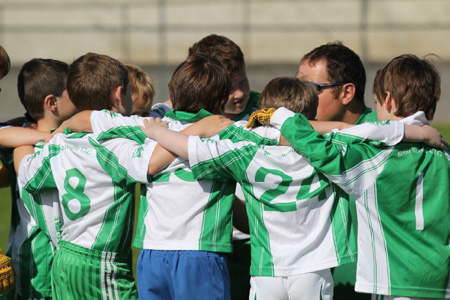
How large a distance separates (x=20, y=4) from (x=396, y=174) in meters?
24.0

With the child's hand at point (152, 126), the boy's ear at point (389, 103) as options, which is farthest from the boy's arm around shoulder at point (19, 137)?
the boy's ear at point (389, 103)

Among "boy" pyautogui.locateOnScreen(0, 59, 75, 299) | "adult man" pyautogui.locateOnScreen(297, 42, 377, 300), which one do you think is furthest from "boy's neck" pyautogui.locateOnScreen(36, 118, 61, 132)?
"adult man" pyautogui.locateOnScreen(297, 42, 377, 300)

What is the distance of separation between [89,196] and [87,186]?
0.19 feet

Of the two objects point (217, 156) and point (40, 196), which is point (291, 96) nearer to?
point (217, 156)

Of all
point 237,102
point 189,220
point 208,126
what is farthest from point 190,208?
point 237,102

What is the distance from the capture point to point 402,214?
11.7ft

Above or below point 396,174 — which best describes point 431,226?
below

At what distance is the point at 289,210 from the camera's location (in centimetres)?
358

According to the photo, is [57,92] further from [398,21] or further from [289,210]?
[398,21]

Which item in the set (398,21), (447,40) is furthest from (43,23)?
(447,40)

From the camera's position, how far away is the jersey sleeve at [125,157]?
3.72 m

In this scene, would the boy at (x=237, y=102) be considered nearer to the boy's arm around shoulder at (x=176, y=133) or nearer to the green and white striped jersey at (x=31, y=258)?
the boy's arm around shoulder at (x=176, y=133)

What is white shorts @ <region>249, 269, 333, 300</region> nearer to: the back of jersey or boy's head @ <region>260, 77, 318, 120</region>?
the back of jersey

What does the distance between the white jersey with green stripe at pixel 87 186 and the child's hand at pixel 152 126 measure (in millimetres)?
93
